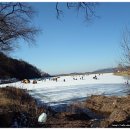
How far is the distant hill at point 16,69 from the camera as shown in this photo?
15745 millimetres

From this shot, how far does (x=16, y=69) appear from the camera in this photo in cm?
1881

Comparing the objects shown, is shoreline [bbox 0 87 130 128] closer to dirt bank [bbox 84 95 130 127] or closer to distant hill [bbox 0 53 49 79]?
dirt bank [bbox 84 95 130 127]

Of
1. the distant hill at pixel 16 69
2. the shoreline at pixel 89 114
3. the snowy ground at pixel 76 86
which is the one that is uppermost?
the distant hill at pixel 16 69

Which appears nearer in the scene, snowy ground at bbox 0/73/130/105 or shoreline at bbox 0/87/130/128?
shoreline at bbox 0/87/130/128

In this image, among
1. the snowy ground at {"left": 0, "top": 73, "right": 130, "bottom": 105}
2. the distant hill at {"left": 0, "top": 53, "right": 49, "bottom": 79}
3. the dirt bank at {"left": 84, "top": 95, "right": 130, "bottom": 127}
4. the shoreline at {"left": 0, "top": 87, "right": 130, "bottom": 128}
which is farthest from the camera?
the snowy ground at {"left": 0, "top": 73, "right": 130, "bottom": 105}

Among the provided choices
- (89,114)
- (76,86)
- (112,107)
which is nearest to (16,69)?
(76,86)

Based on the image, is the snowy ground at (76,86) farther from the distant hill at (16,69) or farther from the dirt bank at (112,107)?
the dirt bank at (112,107)

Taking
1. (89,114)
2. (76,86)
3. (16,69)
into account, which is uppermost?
(16,69)

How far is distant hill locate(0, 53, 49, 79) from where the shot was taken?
620 inches

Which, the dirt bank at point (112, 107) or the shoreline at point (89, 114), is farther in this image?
the dirt bank at point (112, 107)

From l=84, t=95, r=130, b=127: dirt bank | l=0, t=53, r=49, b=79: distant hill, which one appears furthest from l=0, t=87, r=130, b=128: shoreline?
l=0, t=53, r=49, b=79: distant hill

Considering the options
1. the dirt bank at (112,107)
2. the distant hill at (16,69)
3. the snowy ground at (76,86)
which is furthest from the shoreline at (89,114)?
the snowy ground at (76,86)

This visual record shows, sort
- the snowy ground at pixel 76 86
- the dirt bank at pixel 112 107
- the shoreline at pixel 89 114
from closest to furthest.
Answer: the shoreline at pixel 89 114 < the dirt bank at pixel 112 107 < the snowy ground at pixel 76 86

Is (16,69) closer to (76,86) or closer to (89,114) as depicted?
(76,86)
